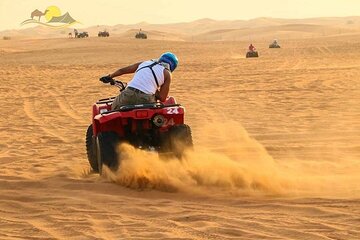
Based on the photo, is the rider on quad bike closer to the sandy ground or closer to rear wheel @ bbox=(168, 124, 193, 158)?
rear wheel @ bbox=(168, 124, 193, 158)

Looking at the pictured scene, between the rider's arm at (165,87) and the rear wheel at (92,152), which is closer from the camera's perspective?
the rider's arm at (165,87)

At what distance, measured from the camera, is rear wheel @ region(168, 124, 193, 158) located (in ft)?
22.1

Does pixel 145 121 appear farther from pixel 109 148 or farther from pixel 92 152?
pixel 92 152

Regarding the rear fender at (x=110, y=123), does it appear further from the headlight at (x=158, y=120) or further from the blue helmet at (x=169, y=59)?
the blue helmet at (x=169, y=59)

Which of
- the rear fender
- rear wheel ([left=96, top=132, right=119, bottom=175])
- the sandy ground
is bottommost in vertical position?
the sandy ground

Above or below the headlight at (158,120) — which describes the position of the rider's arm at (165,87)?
above

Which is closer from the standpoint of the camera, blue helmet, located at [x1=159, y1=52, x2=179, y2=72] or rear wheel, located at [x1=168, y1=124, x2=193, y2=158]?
rear wheel, located at [x1=168, y1=124, x2=193, y2=158]

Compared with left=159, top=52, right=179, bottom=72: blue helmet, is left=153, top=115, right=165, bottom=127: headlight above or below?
below

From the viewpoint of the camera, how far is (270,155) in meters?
8.66

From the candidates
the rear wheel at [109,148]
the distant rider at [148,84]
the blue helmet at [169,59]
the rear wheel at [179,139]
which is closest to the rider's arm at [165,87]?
the distant rider at [148,84]

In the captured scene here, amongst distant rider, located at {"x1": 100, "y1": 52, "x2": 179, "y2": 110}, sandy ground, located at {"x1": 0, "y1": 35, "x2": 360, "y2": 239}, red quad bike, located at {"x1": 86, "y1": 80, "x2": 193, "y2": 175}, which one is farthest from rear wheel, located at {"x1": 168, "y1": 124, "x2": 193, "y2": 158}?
distant rider, located at {"x1": 100, "y1": 52, "x2": 179, "y2": 110}

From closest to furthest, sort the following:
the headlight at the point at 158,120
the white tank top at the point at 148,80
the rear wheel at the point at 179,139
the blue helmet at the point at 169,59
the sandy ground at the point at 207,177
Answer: the sandy ground at the point at 207,177 → the headlight at the point at 158,120 → the rear wheel at the point at 179,139 → the white tank top at the point at 148,80 → the blue helmet at the point at 169,59

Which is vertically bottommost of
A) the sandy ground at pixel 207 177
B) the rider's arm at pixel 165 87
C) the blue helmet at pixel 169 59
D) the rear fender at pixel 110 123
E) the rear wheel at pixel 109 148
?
the sandy ground at pixel 207 177

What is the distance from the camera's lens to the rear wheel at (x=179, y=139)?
6742 mm
